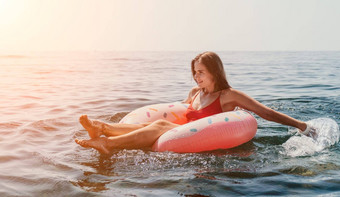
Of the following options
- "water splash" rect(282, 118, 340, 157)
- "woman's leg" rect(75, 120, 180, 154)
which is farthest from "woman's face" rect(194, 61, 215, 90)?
"water splash" rect(282, 118, 340, 157)

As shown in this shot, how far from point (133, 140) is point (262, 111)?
1508mm

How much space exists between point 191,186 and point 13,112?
4.98 m

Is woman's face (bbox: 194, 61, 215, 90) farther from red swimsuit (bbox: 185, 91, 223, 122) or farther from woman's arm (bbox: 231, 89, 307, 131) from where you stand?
woman's arm (bbox: 231, 89, 307, 131)

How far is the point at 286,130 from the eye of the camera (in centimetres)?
566

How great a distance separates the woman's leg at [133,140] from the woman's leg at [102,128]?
3.4 inches

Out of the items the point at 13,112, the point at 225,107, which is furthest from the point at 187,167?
the point at 13,112

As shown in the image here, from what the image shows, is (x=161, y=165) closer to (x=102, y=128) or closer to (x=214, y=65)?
(x=102, y=128)

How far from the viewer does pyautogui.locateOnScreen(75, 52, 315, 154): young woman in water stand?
4.19 m

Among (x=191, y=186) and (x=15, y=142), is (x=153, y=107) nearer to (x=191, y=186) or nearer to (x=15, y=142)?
(x=15, y=142)

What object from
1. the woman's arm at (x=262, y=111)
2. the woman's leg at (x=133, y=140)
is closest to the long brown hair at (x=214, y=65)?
the woman's arm at (x=262, y=111)

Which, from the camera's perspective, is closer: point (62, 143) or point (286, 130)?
point (62, 143)

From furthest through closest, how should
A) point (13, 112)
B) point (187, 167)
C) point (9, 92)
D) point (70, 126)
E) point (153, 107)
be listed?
1. point (9, 92)
2. point (13, 112)
3. point (70, 126)
4. point (153, 107)
5. point (187, 167)

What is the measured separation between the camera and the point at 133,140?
4266mm

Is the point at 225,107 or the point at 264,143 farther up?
the point at 225,107
